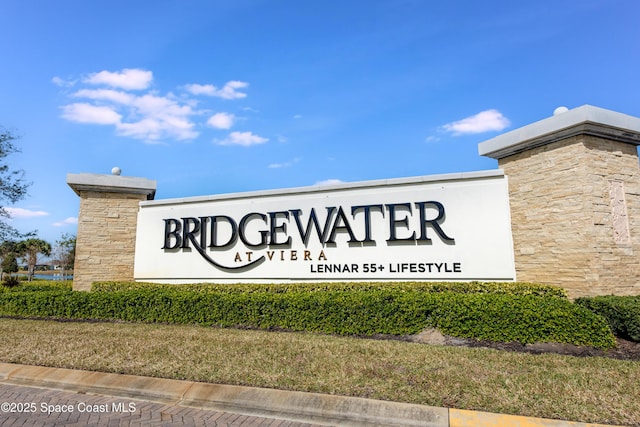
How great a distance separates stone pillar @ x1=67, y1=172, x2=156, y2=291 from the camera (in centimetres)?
1178

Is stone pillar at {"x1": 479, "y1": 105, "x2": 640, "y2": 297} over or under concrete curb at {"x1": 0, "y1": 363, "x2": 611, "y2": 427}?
over

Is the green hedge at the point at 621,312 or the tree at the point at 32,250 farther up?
the tree at the point at 32,250

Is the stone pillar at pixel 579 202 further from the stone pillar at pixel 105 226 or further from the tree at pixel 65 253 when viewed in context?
the tree at pixel 65 253

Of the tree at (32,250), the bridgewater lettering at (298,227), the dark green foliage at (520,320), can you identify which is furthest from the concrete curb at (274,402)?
the tree at (32,250)

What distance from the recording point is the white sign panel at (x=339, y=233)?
8.77m

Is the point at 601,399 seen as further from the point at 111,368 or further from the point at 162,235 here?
Result: the point at 162,235

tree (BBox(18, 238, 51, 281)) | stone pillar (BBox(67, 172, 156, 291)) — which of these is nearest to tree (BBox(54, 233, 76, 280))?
tree (BBox(18, 238, 51, 281))

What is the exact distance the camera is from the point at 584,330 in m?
6.14

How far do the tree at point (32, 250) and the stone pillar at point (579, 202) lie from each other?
144 feet

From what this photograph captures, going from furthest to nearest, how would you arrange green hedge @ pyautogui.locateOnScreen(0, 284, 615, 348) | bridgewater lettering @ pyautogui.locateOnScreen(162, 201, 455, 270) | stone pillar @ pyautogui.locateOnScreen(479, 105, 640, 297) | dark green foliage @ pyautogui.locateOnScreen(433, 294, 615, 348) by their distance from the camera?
bridgewater lettering @ pyautogui.locateOnScreen(162, 201, 455, 270) → stone pillar @ pyautogui.locateOnScreen(479, 105, 640, 297) → green hedge @ pyautogui.locateOnScreen(0, 284, 615, 348) → dark green foliage @ pyautogui.locateOnScreen(433, 294, 615, 348)

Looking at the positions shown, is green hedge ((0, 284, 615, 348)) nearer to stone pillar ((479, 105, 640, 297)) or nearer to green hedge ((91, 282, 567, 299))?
Answer: green hedge ((91, 282, 567, 299))

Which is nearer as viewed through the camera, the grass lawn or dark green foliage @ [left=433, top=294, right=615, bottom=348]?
the grass lawn

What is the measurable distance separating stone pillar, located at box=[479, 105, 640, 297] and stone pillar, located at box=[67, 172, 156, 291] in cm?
1061

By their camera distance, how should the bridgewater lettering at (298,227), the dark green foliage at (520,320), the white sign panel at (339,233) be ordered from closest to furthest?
the dark green foliage at (520,320) < the white sign panel at (339,233) < the bridgewater lettering at (298,227)
